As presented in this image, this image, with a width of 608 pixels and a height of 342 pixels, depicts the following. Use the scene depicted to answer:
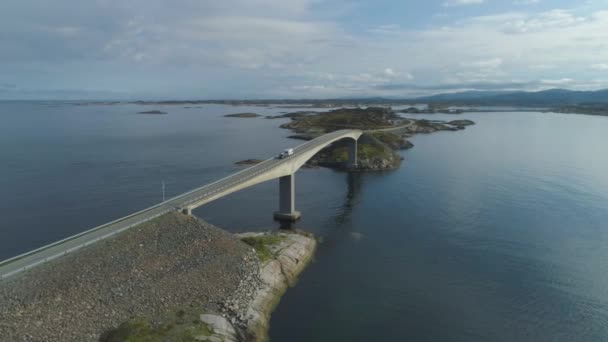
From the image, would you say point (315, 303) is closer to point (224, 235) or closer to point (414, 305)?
point (414, 305)

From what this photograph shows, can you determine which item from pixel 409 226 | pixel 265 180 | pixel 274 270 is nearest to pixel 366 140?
pixel 409 226

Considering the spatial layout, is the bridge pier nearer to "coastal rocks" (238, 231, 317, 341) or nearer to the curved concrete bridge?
the curved concrete bridge

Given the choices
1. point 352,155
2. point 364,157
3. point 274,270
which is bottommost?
point 274,270

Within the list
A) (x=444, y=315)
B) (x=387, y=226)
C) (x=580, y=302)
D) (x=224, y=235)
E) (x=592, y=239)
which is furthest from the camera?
(x=387, y=226)

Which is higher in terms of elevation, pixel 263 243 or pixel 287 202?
pixel 287 202

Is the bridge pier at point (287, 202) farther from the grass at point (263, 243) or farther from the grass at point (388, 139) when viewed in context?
the grass at point (388, 139)

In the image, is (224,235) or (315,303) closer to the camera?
(315,303)

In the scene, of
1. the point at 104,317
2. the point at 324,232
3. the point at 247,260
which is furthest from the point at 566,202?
the point at 104,317

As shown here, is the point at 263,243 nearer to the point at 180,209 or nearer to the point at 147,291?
the point at 180,209
